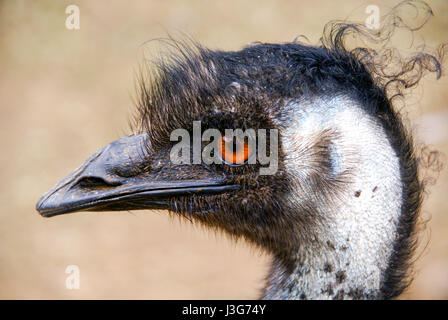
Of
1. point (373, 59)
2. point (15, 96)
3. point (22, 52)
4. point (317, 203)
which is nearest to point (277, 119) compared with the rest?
point (317, 203)

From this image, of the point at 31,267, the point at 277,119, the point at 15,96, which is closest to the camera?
the point at 277,119

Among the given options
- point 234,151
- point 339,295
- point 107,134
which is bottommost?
point 339,295

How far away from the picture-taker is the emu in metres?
1.86

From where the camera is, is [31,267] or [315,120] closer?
[315,120]

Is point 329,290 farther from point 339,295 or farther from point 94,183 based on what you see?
point 94,183

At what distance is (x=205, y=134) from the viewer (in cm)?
186

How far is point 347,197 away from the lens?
1.87 meters

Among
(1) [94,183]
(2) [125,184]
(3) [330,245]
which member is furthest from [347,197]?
(1) [94,183]

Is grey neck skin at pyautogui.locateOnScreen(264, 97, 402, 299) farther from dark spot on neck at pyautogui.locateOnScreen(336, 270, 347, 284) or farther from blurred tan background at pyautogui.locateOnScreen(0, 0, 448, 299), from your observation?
blurred tan background at pyautogui.locateOnScreen(0, 0, 448, 299)

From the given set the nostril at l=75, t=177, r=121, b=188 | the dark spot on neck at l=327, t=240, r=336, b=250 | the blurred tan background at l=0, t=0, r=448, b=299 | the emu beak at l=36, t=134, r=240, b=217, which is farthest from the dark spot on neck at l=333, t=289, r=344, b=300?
the blurred tan background at l=0, t=0, r=448, b=299

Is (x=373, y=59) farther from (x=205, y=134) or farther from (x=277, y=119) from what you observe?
(x=205, y=134)

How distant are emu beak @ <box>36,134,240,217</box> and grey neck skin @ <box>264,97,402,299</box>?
282 mm

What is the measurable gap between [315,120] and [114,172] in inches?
27.4

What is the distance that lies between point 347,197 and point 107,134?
3966 millimetres
